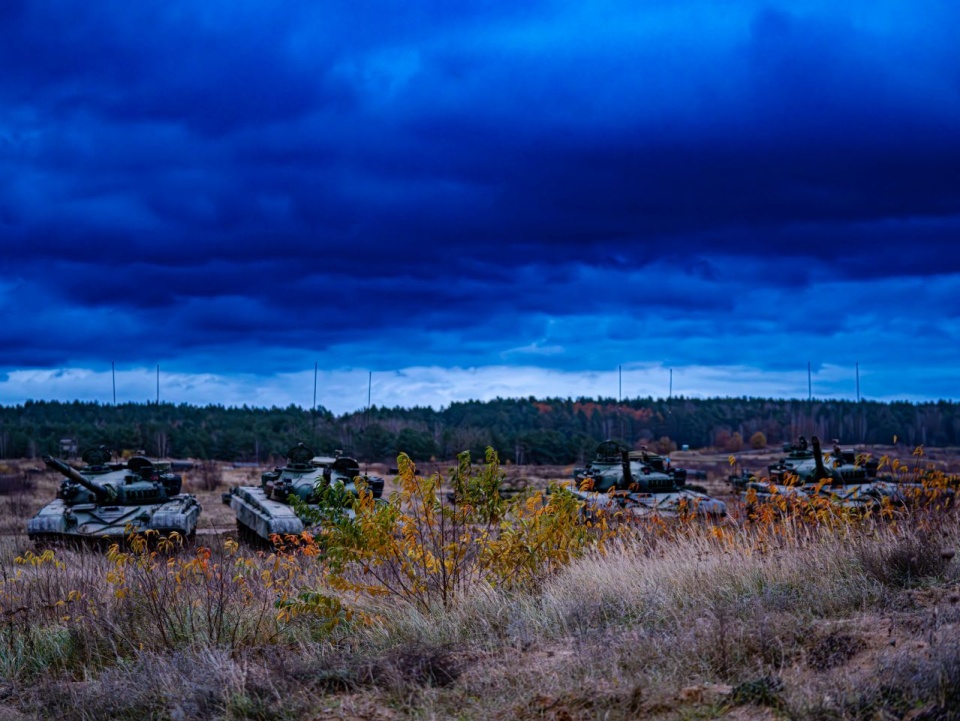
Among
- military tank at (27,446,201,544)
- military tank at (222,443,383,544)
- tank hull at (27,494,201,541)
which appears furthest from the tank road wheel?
tank hull at (27,494,201,541)

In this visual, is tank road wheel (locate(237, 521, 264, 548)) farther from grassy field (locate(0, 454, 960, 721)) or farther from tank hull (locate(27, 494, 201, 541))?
grassy field (locate(0, 454, 960, 721))

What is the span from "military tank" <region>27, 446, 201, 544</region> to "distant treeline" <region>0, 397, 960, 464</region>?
1635 cm

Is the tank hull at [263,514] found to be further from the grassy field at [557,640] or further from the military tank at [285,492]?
the grassy field at [557,640]

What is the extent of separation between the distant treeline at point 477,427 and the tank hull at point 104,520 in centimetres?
1806

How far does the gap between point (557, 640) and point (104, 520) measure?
50.3ft

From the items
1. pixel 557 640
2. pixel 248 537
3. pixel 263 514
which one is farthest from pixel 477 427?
pixel 557 640

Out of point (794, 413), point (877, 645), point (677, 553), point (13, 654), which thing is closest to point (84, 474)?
point (13, 654)

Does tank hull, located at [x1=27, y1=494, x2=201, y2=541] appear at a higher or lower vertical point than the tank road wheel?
higher

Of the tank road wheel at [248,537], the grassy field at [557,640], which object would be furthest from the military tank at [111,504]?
the grassy field at [557,640]

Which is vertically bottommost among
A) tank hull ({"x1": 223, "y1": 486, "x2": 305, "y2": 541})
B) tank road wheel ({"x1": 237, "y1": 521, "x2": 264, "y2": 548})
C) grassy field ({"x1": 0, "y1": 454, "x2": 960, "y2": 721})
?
tank road wheel ({"x1": 237, "y1": 521, "x2": 264, "y2": 548})

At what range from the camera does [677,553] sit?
28.9ft

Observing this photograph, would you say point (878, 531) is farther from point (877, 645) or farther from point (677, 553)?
point (877, 645)

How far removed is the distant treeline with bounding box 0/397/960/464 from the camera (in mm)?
61781

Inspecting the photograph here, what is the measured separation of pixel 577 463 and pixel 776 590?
184 feet
